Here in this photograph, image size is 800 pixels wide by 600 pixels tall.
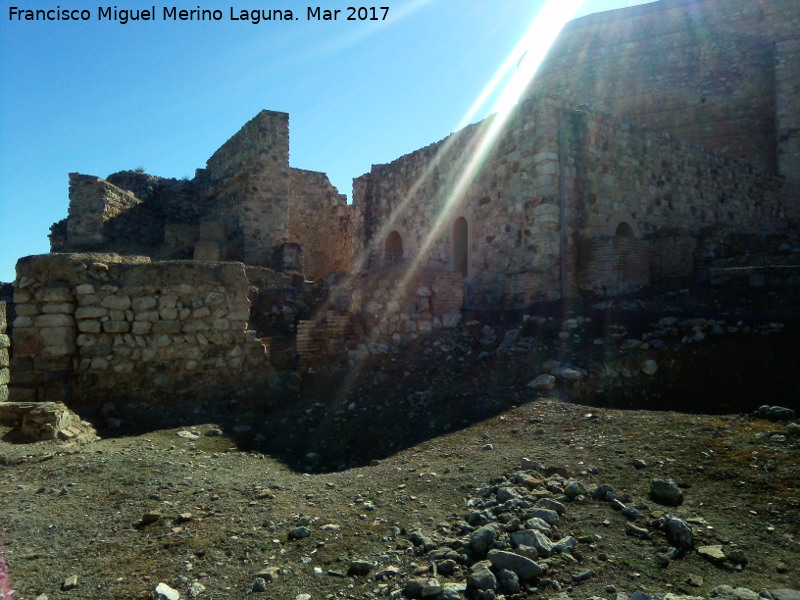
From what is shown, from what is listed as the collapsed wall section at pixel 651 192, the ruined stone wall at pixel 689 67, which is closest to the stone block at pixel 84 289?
the collapsed wall section at pixel 651 192

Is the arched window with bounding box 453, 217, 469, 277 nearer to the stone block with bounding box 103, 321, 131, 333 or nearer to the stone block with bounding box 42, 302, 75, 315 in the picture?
the stone block with bounding box 103, 321, 131, 333

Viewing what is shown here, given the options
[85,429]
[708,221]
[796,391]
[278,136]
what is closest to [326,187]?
[278,136]

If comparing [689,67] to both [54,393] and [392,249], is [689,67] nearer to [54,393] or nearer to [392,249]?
[392,249]

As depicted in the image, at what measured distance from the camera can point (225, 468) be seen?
5.17 metres

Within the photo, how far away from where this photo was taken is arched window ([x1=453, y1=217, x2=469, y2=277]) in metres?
13.3

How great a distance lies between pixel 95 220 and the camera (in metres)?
18.4

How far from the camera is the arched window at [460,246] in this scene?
1327 cm

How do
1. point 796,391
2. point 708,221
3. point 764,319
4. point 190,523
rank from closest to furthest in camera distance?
point 190,523
point 796,391
point 764,319
point 708,221

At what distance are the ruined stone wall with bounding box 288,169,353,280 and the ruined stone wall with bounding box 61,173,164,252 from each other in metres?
5.06

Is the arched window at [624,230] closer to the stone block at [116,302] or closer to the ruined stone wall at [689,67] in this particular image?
the stone block at [116,302]

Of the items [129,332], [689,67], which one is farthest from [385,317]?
[689,67]

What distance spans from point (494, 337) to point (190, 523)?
5.60 metres

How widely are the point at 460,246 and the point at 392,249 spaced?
10.9 ft

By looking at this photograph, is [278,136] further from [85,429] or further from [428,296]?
[85,429]
